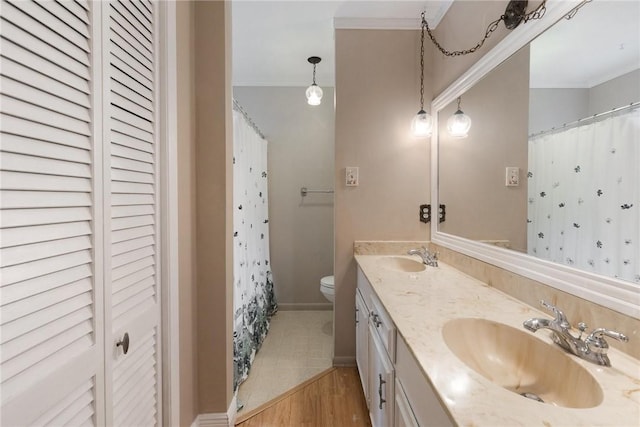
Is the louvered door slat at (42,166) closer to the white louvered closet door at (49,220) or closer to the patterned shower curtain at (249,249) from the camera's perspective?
the white louvered closet door at (49,220)

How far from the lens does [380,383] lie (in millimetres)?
1180

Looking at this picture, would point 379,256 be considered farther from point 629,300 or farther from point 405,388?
point 629,300

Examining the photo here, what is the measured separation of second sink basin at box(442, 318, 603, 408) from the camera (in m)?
0.70

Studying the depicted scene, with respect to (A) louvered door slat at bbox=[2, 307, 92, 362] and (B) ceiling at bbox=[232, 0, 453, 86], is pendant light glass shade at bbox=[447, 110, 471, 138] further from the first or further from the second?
(A) louvered door slat at bbox=[2, 307, 92, 362]

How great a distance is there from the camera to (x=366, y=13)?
1.97m

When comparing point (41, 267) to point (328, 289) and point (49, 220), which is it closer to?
point (49, 220)

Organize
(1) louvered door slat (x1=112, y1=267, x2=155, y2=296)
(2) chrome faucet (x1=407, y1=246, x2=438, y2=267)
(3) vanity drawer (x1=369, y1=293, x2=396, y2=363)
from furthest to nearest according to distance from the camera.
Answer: (2) chrome faucet (x1=407, y1=246, x2=438, y2=267)
(3) vanity drawer (x1=369, y1=293, x2=396, y2=363)
(1) louvered door slat (x1=112, y1=267, x2=155, y2=296)

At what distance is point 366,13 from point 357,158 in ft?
3.26

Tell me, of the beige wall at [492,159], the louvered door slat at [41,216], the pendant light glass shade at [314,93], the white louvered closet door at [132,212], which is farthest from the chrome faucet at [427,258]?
the louvered door slat at [41,216]

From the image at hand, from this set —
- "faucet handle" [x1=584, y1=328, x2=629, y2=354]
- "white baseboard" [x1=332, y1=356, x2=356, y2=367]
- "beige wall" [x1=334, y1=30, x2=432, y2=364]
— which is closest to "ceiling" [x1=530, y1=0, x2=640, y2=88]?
"faucet handle" [x1=584, y1=328, x2=629, y2=354]

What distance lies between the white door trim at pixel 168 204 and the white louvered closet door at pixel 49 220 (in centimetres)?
36

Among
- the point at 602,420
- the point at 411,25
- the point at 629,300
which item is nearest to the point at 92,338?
the point at 602,420

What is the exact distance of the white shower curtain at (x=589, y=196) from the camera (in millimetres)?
766

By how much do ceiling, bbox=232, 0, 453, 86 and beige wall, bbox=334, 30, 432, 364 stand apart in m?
0.09
